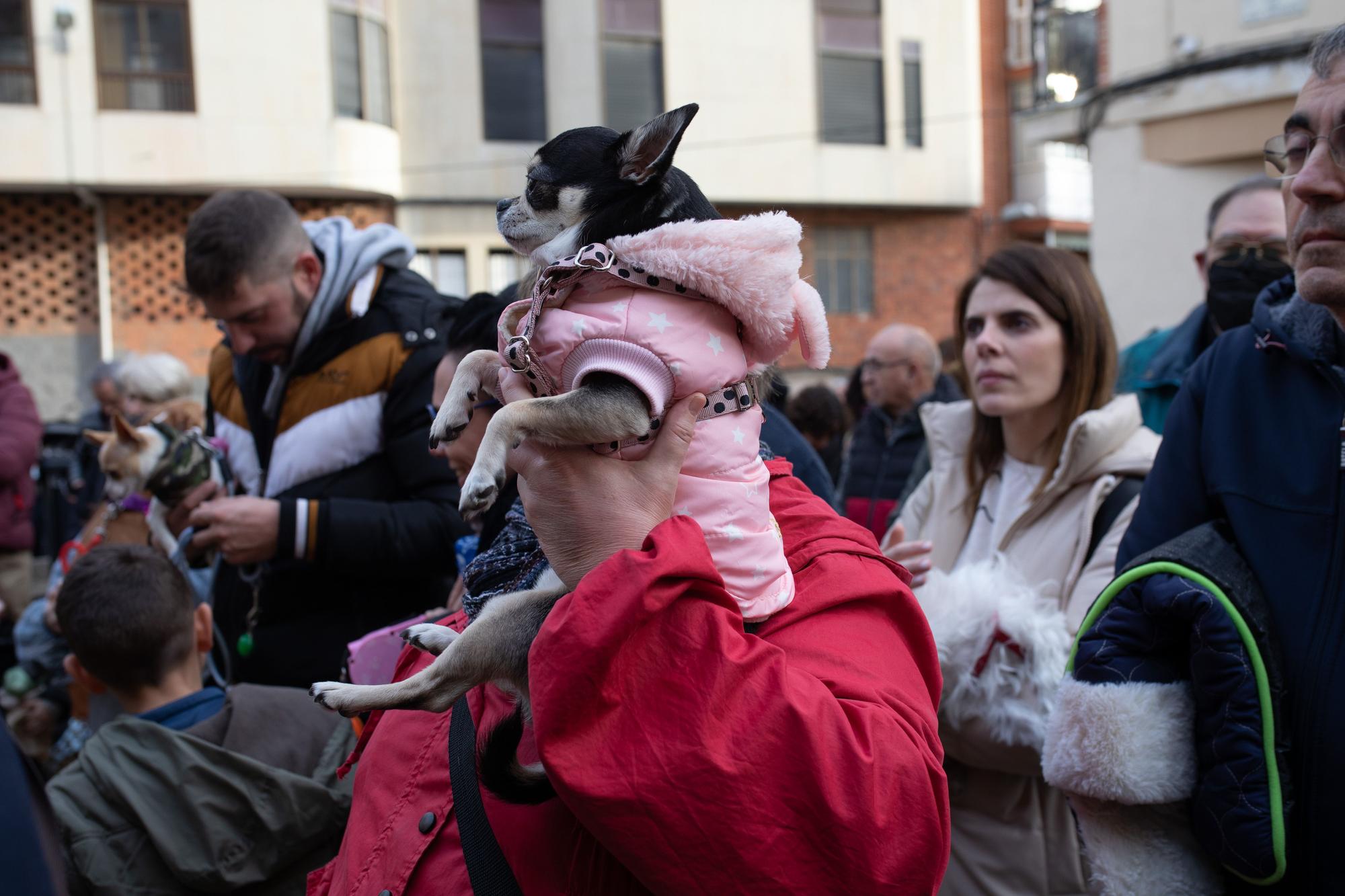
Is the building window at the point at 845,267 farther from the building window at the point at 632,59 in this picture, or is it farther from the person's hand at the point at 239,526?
the person's hand at the point at 239,526

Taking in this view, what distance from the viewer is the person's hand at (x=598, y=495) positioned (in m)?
1.45

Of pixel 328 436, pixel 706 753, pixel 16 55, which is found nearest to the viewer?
pixel 706 753

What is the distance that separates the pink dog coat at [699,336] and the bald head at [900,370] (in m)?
4.47

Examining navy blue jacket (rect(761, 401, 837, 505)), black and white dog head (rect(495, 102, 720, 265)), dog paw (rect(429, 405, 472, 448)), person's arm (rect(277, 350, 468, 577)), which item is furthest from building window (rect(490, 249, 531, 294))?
dog paw (rect(429, 405, 472, 448))

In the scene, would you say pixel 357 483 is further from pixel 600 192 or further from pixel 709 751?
pixel 709 751

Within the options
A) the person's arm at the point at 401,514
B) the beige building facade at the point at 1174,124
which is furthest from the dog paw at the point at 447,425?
the beige building facade at the point at 1174,124

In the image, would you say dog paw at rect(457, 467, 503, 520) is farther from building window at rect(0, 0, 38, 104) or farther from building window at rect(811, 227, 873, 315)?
building window at rect(811, 227, 873, 315)

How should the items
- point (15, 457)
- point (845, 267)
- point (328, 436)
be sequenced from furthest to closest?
point (845, 267) < point (15, 457) < point (328, 436)

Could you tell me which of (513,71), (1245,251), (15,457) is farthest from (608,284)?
(513,71)

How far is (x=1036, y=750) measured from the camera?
96.0 inches

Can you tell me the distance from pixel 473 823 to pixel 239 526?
168 cm

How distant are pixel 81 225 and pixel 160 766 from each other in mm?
14837

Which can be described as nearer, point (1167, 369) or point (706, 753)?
point (706, 753)

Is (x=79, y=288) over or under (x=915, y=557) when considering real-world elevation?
over
